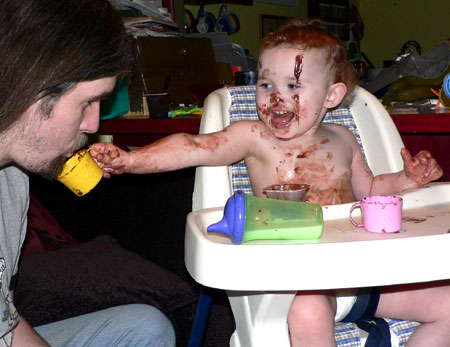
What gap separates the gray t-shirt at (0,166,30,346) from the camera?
104cm

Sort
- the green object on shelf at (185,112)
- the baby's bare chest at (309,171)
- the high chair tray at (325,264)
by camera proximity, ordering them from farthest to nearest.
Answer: the green object on shelf at (185,112) → the baby's bare chest at (309,171) → the high chair tray at (325,264)

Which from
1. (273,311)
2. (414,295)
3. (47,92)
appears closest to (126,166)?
(47,92)

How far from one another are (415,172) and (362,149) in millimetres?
201

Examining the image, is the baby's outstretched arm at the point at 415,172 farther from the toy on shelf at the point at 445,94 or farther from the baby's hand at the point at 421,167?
the toy on shelf at the point at 445,94

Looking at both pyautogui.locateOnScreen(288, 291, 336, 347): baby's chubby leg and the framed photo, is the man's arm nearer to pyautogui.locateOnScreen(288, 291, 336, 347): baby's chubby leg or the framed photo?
pyautogui.locateOnScreen(288, 291, 336, 347): baby's chubby leg

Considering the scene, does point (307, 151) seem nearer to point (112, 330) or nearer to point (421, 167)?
point (421, 167)

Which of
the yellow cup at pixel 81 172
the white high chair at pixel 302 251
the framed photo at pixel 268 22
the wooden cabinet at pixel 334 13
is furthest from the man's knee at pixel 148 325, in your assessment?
the wooden cabinet at pixel 334 13

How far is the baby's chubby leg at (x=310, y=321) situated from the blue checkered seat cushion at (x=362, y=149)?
0.23 ft

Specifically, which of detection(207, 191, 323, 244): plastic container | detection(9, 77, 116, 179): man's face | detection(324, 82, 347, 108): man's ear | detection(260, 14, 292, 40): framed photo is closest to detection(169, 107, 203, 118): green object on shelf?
detection(324, 82, 347, 108): man's ear

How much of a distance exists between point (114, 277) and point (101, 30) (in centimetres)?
76

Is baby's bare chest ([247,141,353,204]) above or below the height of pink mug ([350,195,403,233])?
below

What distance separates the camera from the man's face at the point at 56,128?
3.25ft

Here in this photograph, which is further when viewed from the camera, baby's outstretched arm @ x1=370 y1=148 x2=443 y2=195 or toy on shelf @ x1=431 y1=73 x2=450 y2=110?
toy on shelf @ x1=431 y1=73 x2=450 y2=110

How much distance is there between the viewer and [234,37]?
4.47m
